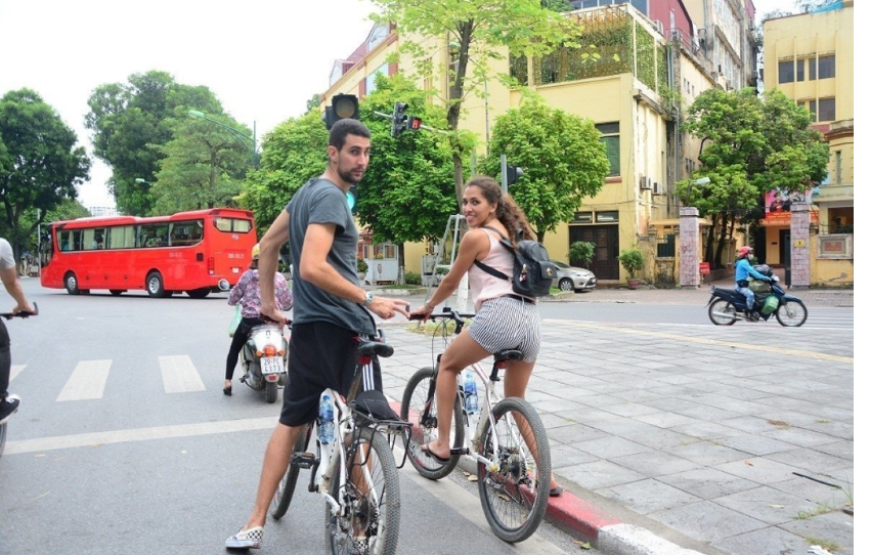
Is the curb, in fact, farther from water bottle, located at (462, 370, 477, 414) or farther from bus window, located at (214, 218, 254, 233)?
bus window, located at (214, 218, 254, 233)

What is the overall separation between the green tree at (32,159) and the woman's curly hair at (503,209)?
54.8m

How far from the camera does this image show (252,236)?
26141 mm

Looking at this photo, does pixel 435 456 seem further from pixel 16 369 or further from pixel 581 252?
pixel 581 252

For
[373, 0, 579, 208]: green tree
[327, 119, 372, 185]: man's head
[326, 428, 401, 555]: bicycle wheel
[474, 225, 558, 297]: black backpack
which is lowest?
[326, 428, 401, 555]: bicycle wheel

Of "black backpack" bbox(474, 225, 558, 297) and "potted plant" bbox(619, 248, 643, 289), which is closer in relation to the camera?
"black backpack" bbox(474, 225, 558, 297)

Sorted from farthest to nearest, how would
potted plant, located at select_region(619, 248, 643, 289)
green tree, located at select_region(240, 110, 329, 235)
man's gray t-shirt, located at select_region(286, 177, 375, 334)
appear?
green tree, located at select_region(240, 110, 329, 235) → potted plant, located at select_region(619, 248, 643, 289) → man's gray t-shirt, located at select_region(286, 177, 375, 334)

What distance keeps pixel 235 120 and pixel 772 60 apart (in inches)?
1410

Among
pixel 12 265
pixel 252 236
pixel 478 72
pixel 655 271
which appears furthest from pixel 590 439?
pixel 655 271

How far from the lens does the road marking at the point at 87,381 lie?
7.68m

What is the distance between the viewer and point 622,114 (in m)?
31.1

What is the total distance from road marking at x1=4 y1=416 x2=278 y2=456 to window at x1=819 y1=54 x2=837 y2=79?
42246 mm

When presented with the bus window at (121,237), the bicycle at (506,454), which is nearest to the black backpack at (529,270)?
the bicycle at (506,454)

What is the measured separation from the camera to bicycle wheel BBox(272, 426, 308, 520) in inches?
144

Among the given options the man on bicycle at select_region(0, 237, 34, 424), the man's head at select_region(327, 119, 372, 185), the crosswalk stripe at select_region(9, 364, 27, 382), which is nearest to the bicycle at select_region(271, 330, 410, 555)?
the man's head at select_region(327, 119, 372, 185)
